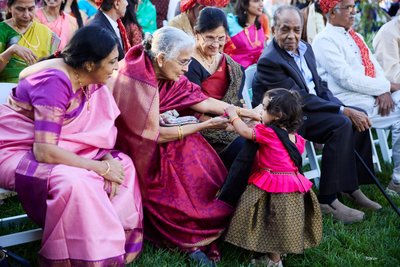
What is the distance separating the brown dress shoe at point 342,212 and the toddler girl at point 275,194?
80cm

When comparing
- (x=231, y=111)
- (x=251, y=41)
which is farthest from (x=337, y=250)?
(x=251, y=41)

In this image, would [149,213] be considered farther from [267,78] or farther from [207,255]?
[267,78]

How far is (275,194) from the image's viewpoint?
346cm

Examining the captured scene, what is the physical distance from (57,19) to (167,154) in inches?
Result: 95.1

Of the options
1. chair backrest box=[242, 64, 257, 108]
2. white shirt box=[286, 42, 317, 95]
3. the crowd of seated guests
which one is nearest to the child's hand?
the crowd of seated guests

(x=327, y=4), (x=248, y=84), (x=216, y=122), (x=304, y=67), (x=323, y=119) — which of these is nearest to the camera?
(x=216, y=122)

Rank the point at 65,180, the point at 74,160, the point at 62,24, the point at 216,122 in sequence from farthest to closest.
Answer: the point at 62,24
the point at 216,122
the point at 74,160
the point at 65,180

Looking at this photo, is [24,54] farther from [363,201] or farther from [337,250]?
[363,201]

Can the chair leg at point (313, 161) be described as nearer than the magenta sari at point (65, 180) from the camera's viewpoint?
No

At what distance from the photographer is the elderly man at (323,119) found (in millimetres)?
4410

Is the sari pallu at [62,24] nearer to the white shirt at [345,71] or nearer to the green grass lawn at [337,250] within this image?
the green grass lawn at [337,250]

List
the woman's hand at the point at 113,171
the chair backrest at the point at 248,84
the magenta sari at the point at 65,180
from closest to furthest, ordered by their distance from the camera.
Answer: the magenta sari at the point at 65,180, the woman's hand at the point at 113,171, the chair backrest at the point at 248,84

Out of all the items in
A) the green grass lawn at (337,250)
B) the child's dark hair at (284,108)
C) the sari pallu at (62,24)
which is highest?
the child's dark hair at (284,108)

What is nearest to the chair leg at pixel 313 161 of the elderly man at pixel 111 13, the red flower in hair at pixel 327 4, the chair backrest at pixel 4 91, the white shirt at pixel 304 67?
the white shirt at pixel 304 67
